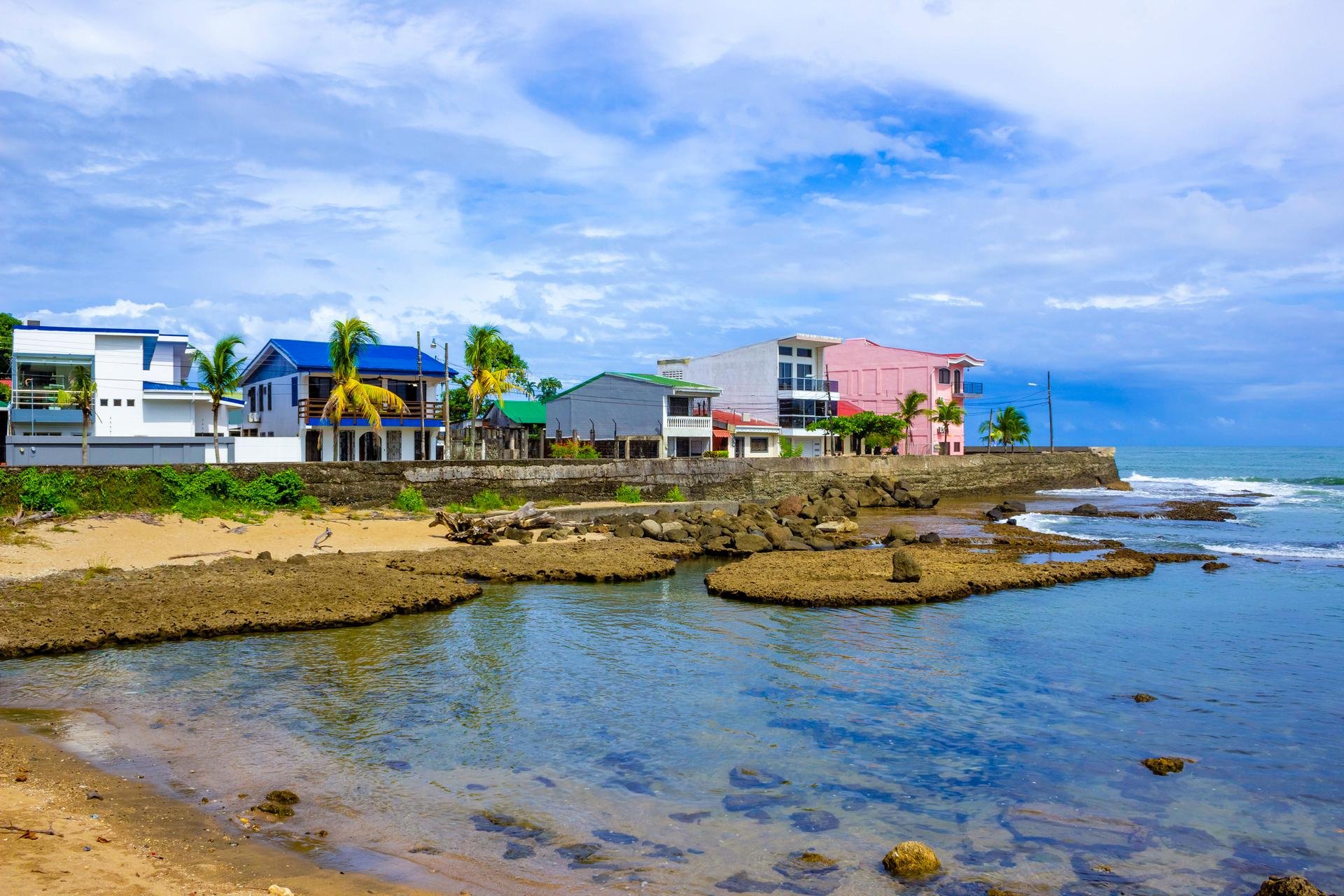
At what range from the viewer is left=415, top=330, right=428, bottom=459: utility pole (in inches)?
1760

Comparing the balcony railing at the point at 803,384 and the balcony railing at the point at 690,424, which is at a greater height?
the balcony railing at the point at 803,384

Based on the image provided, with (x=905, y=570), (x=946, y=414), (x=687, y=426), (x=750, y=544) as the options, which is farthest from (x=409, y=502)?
(x=946, y=414)

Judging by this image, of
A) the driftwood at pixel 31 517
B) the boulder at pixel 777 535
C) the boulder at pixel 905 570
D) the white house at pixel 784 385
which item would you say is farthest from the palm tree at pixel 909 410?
the driftwood at pixel 31 517

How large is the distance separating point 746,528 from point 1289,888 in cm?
2604

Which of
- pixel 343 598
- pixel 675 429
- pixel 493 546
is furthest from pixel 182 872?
pixel 675 429

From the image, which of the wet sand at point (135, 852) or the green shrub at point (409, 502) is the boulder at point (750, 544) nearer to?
the green shrub at point (409, 502)

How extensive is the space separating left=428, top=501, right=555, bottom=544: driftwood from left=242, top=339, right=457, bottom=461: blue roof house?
13882 mm

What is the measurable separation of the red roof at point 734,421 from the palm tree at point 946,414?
15007 millimetres

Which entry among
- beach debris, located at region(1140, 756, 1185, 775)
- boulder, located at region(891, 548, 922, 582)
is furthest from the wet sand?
boulder, located at region(891, 548, 922, 582)

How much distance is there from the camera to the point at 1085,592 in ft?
76.3

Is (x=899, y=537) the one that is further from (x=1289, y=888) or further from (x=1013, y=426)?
(x=1013, y=426)

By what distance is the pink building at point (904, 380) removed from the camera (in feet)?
255

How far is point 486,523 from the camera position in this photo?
3014 cm

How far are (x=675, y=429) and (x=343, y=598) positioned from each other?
40.3 metres
